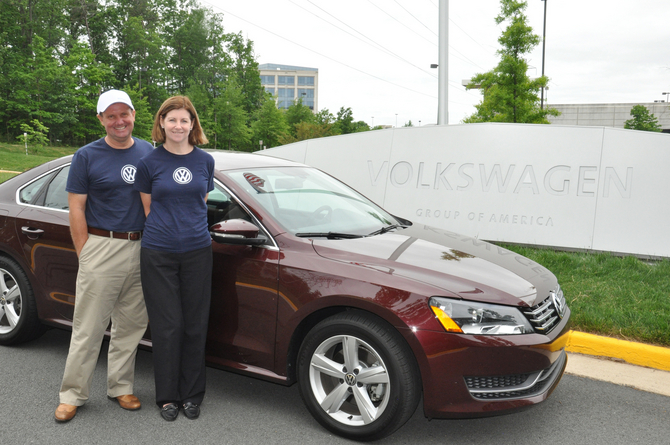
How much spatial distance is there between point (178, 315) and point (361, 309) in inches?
42.3

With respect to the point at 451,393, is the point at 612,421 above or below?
below

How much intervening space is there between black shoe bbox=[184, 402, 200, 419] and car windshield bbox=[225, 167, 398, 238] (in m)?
1.18

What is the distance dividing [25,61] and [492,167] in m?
52.4

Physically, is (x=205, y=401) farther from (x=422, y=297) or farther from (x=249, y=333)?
(x=422, y=297)

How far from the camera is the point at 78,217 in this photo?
3.18 m

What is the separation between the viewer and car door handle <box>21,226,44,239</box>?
399cm

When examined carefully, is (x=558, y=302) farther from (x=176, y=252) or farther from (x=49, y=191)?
(x=49, y=191)

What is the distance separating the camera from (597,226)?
281 inches

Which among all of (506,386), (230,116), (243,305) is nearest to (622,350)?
(506,386)


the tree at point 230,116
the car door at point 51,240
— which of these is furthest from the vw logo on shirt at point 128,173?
the tree at point 230,116

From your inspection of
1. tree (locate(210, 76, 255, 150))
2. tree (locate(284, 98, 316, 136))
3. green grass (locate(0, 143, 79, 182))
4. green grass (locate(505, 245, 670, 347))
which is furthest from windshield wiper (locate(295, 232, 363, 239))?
tree (locate(284, 98, 316, 136))

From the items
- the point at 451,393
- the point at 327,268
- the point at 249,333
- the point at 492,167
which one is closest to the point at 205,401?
the point at 249,333

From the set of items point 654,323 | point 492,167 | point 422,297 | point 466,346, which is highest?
point 492,167

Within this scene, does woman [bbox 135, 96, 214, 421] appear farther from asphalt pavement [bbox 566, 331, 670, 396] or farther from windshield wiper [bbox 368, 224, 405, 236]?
asphalt pavement [bbox 566, 331, 670, 396]
